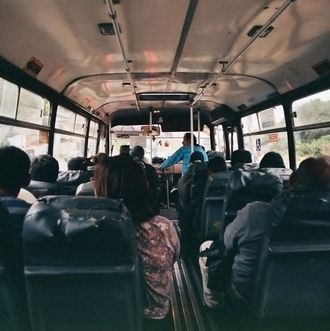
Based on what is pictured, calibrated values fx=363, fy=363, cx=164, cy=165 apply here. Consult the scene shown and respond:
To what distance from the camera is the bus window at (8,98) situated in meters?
3.78

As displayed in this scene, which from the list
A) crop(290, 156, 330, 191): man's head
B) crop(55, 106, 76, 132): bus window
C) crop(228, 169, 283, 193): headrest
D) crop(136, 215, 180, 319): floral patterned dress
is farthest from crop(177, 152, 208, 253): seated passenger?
crop(55, 106, 76, 132): bus window

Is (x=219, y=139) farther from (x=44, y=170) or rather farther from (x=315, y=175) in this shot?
(x=315, y=175)

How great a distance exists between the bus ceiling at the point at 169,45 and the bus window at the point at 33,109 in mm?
289

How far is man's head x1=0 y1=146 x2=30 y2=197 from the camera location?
1.99 meters

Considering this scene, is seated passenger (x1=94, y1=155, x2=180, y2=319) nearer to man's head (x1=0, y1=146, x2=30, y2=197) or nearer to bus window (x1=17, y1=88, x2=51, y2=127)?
man's head (x1=0, y1=146, x2=30, y2=197)

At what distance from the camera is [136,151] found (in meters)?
5.65

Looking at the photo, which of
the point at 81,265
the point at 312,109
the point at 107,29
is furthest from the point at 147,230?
the point at 312,109

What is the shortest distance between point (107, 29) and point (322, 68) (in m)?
2.64

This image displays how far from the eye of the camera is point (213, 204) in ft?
11.9

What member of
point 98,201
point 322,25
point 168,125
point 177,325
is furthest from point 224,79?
point 98,201

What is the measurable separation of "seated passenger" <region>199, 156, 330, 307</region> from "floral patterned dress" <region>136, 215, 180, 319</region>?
352 millimetres

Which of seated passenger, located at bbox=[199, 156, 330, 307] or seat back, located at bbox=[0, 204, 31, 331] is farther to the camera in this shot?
seated passenger, located at bbox=[199, 156, 330, 307]

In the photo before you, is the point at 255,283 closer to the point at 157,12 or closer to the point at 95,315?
the point at 95,315

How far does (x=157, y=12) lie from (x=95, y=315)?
2.71 meters
